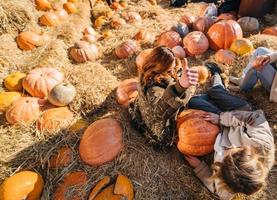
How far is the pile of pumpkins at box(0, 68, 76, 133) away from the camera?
3951 millimetres

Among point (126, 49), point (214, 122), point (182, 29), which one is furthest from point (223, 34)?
point (214, 122)

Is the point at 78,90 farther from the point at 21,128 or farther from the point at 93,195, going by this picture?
the point at 93,195

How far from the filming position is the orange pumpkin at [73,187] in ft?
10.4

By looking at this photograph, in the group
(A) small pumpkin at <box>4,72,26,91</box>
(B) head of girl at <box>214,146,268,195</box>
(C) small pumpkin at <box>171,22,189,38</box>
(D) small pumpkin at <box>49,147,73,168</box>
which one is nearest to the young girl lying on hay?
(B) head of girl at <box>214,146,268,195</box>

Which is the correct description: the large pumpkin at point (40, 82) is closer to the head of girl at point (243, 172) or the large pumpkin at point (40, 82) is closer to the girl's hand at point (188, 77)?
the girl's hand at point (188, 77)

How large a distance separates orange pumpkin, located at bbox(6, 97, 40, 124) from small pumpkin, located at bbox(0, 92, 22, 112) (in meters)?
0.10

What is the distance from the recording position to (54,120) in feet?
12.8

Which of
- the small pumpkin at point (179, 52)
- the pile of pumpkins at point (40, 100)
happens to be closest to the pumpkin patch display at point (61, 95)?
the pile of pumpkins at point (40, 100)

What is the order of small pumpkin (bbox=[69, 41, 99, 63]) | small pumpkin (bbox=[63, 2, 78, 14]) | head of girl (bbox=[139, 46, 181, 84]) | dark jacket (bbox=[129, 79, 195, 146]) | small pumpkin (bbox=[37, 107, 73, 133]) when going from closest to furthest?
dark jacket (bbox=[129, 79, 195, 146])
head of girl (bbox=[139, 46, 181, 84])
small pumpkin (bbox=[37, 107, 73, 133])
small pumpkin (bbox=[69, 41, 99, 63])
small pumpkin (bbox=[63, 2, 78, 14])

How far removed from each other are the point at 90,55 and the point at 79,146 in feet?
7.99

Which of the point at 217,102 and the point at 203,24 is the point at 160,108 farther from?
the point at 203,24

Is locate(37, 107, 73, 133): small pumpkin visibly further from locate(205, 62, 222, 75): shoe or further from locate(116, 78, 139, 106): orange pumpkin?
locate(205, 62, 222, 75): shoe

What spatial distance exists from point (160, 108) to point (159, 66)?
453 mm

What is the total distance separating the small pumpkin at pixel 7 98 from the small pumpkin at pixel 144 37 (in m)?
2.74
